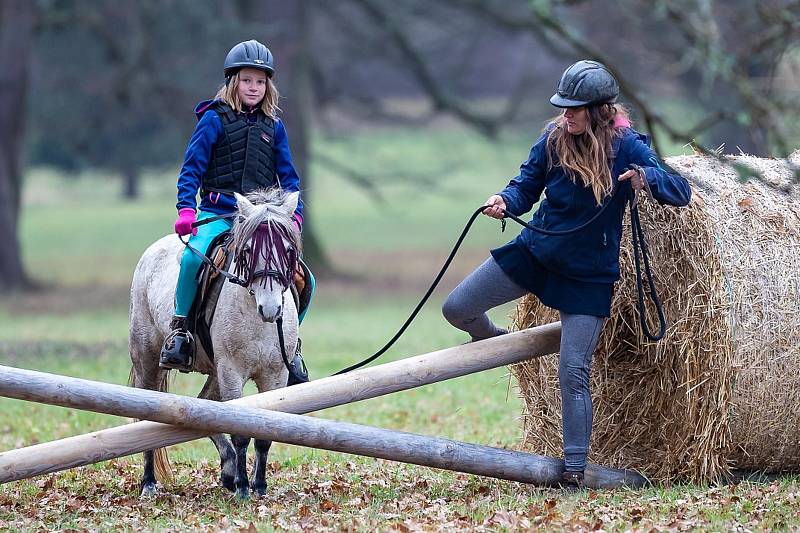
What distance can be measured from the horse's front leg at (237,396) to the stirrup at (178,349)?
0.25 meters

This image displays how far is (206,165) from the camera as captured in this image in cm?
696

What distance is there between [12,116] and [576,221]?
19052mm

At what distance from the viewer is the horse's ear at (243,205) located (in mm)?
6457

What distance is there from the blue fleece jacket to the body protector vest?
45 millimetres

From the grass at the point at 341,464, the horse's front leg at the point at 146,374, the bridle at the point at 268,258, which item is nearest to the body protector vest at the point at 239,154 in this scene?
the bridle at the point at 268,258

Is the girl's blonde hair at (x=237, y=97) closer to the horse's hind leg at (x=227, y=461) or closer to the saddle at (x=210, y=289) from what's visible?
the saddle at (x=210, y=289)

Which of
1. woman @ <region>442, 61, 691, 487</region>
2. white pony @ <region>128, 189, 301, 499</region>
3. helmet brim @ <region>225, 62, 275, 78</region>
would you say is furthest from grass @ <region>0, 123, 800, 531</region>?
helmet brim @ <region>225, 62, 275, 78</region>

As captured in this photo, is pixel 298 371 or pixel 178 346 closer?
pixel 178 346

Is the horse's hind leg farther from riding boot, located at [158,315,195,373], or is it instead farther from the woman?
the woman

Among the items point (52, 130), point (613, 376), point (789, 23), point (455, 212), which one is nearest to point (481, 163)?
point (455, 212)

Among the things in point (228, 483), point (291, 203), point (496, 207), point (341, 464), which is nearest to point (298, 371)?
point (228, 483)

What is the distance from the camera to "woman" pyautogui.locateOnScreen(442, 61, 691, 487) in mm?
6430

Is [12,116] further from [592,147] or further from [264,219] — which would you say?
[592,147]

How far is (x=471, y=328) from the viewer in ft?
22.8
